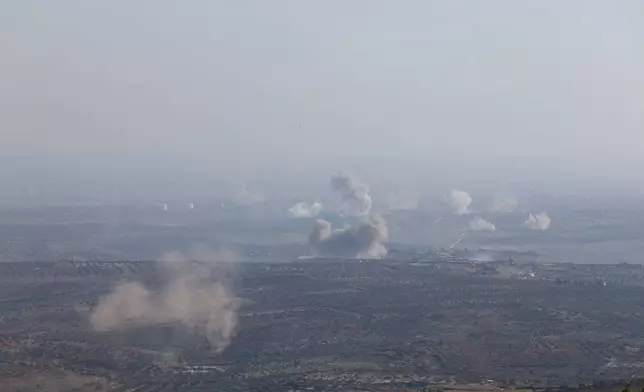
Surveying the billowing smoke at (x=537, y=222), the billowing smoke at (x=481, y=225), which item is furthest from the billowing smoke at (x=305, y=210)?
the billowing smoke at (x=537, y=222)

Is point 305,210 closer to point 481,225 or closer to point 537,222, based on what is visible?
point 481,225

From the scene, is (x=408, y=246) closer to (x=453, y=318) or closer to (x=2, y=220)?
(x=453, y=318)

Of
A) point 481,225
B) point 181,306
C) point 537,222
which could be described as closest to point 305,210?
point 481,225

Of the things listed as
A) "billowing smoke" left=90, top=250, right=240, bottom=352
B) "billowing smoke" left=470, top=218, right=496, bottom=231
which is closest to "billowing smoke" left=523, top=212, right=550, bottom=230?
"billowing smoke" left=470, top=218, right=496, bottom=231

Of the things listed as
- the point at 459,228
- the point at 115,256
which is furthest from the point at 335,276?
the point at 459,228

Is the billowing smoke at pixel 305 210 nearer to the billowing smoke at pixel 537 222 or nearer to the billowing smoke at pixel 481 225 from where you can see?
the billowing smoke at pixel 481 225

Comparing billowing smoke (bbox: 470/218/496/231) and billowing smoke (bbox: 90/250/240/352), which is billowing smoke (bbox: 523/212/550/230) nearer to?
billowing smoke (bbox: 470/218/496/231)
